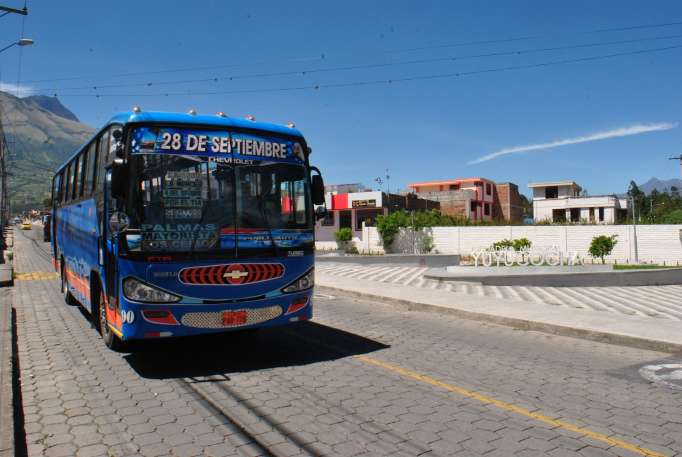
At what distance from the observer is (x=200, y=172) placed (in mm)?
6996

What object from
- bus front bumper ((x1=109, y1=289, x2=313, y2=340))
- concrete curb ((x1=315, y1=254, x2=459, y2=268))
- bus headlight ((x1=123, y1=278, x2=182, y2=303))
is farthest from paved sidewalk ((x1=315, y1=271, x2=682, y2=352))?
concrete curb ((x1=315, y1=254, x2=459, y2=268))

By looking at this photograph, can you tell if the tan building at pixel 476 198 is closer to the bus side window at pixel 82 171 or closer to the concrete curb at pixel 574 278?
the concrete curb at pixel 574 278

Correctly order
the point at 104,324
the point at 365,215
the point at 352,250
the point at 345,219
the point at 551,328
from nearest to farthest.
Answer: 1. the point at 104,324
2. the point at 551,328
3. the point at 352,250
4. the point at 365,215
5. the point at 345,219

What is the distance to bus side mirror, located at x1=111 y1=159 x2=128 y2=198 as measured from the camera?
646 centimetres

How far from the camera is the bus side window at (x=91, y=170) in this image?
8.70m

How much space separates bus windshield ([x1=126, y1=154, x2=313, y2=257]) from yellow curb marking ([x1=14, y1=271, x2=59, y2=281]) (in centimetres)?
1498

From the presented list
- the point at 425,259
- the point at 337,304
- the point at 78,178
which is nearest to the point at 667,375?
the point at 337,304

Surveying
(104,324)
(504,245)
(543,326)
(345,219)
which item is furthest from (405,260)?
(104,324)

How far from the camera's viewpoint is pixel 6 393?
5.62 metres

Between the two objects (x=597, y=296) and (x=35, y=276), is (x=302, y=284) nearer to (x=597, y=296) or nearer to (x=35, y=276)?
(x=597, y=296)

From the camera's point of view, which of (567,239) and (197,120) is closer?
(197,120)

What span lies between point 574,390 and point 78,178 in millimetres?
9082

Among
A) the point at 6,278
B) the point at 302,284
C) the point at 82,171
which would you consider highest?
the point at 82,171

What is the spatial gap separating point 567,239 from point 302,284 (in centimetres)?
3017
